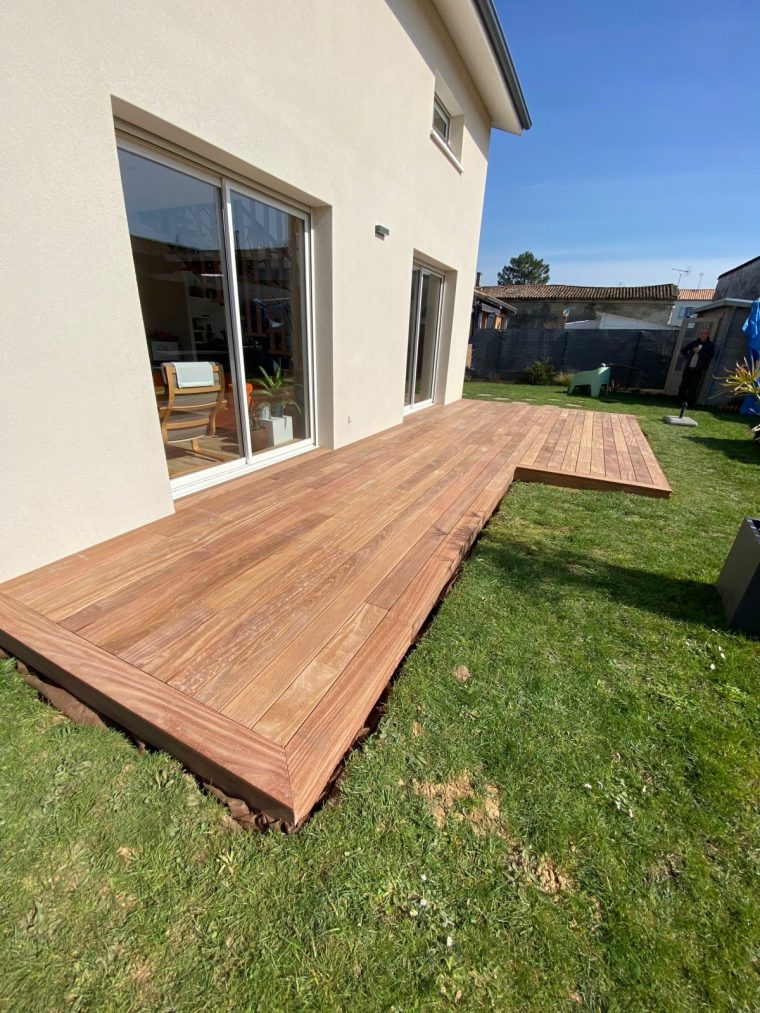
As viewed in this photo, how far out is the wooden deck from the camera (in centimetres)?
135

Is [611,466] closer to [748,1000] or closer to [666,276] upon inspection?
[748,1000]

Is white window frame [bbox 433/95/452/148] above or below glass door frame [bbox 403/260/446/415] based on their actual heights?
above

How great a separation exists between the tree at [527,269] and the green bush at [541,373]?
151 ft

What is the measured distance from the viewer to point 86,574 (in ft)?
6.93

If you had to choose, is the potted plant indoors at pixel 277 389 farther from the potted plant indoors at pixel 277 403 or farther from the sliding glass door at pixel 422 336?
the sliding glass door at pixel 422 336

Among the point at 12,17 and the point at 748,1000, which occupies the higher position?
the point at 12,17

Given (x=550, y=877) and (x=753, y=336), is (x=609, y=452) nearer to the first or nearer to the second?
(x=550, y=877)

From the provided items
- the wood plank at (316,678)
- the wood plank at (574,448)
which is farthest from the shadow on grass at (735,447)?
the wood plank at (316,678)

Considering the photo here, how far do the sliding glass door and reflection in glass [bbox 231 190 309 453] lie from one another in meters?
2.52

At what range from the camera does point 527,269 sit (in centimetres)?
5266

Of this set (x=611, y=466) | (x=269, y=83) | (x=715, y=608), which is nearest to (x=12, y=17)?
(x=269, y=83)

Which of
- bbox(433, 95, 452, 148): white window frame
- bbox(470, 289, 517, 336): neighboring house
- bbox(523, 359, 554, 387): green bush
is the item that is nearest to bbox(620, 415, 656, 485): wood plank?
bbox(433, 95, 452, 148): white window frame

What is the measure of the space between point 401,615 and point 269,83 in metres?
3.49

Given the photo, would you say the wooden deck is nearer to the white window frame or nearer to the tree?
the white window frame
